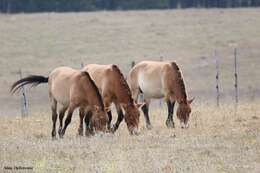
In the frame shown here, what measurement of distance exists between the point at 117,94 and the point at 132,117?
0.72m

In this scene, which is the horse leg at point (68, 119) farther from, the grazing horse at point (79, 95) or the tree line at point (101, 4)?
the tree line at point (101, 4)

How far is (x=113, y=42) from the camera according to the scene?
46094 mm

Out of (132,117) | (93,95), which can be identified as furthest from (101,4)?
(93,95)

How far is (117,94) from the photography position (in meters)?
18.0

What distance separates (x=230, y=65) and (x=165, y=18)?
15187 millimetres

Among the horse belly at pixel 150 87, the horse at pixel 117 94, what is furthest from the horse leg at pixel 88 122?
the horse belly at pixel 150 87

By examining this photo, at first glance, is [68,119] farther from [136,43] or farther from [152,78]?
[136,43]

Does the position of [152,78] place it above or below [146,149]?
above

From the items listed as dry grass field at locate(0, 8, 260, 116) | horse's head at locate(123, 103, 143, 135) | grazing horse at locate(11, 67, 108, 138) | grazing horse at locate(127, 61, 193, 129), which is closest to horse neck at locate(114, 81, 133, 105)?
horse's head at locate(123, 103, 143, 135)

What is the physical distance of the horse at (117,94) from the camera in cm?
1752

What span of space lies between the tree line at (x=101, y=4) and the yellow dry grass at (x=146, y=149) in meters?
45.3

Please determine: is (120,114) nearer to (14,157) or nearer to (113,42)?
(14,157)

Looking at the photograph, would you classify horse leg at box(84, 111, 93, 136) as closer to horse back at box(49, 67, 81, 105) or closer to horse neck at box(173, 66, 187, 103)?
horse back at box(49, 67, 81, 105)

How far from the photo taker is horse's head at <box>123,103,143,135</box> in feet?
57.2
